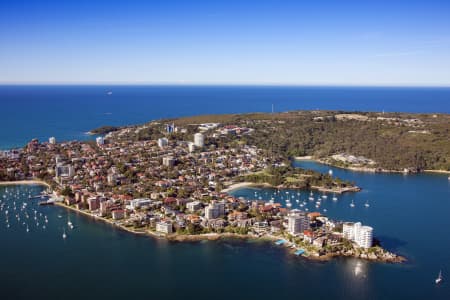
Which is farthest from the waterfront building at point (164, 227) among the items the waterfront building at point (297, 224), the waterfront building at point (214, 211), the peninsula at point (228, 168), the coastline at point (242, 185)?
the coastline at point (242, 185)

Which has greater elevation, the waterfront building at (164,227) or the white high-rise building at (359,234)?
the white high-rise building at (359,234)

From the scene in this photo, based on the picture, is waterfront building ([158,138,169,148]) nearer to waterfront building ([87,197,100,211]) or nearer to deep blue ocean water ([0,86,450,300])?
waterfront building ([87,197,100,211])

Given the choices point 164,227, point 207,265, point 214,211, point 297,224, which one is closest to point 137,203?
point 164,227

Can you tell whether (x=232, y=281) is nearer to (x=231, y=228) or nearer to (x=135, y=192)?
(x=231, y=228)

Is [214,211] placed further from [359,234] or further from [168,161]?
[168,161]

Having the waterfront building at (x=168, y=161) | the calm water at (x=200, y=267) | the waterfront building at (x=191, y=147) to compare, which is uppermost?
the waterfront building at (x=191, y=147)

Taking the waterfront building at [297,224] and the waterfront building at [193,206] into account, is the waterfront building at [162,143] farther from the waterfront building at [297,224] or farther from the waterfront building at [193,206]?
the waterfront building at [297,224]

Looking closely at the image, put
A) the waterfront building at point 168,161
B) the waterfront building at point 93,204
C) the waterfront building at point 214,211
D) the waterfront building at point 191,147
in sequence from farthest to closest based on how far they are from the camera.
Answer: the waterfront building at point 191,147 → the waterfront building at point 168,161 → the waterfront building at point 93,204 → the waterfront building at point 214,211
